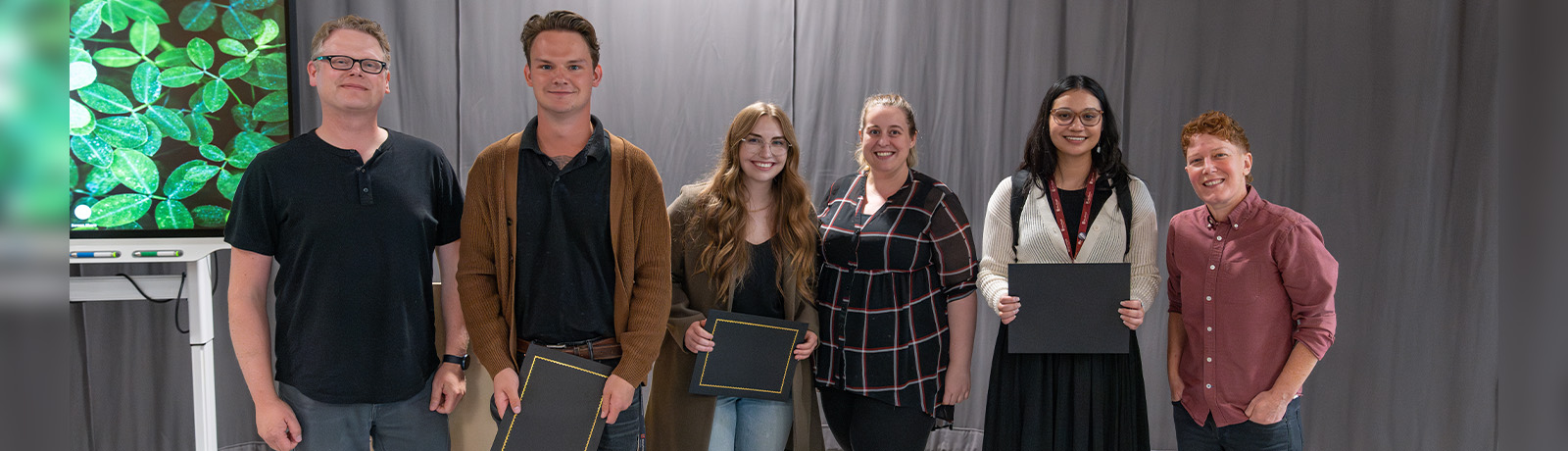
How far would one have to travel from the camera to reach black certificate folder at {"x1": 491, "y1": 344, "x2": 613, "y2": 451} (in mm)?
2205

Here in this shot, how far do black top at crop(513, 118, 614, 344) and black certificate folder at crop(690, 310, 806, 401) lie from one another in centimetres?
45

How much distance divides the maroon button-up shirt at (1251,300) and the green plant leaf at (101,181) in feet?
12.3

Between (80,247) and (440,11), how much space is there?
168 centimetres

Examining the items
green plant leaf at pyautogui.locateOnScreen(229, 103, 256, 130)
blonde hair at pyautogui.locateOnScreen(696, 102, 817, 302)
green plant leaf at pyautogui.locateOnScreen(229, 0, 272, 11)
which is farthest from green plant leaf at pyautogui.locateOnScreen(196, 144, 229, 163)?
blonde hair at pyautogui.locateOnScreen(696, 102, 817, 302)

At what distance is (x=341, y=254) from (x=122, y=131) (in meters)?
1.89

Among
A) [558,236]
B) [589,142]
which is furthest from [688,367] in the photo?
[589,142]

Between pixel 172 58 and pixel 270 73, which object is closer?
pixel 172 58

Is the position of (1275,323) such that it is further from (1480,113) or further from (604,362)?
(1480,113)

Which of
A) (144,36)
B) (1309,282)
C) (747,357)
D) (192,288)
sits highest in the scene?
(144,36)

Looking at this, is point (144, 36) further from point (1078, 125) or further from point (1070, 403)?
point (1070, 403)

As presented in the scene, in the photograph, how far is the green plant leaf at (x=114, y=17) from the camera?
339 centimetres

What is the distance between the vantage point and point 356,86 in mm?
2230

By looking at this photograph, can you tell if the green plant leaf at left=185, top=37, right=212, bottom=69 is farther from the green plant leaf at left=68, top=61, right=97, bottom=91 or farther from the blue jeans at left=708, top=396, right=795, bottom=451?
the blue jeans at left=708, top=396, right=795, bottom=451

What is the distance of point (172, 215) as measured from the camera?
3.43m
